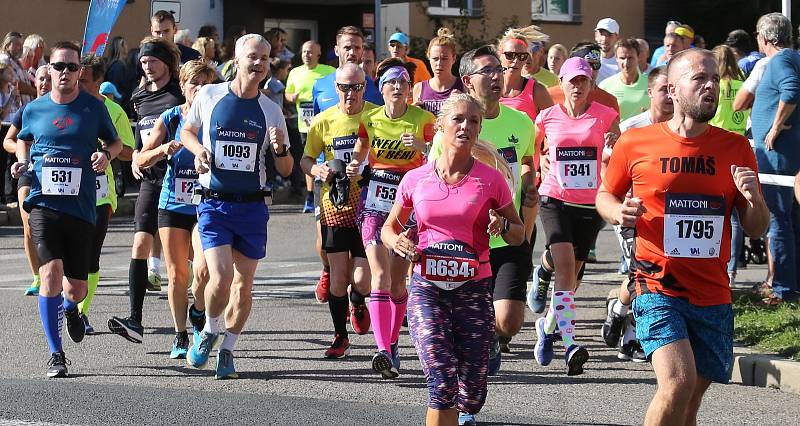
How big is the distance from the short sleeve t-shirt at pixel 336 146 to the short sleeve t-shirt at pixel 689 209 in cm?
376

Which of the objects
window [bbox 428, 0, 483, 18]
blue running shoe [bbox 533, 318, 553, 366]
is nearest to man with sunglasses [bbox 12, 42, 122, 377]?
blue running shoe [bbox 533, 318, 553, 366]

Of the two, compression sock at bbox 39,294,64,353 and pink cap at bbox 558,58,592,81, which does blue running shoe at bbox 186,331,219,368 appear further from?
pink cap at bbox 558,58,592,81

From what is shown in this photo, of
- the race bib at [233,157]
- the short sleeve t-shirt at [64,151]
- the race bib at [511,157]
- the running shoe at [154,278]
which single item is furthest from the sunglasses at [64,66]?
the running shoe at [154,278]

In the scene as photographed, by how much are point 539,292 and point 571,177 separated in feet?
4.18

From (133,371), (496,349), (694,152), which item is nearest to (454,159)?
(694,152)

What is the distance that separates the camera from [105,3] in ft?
55.5

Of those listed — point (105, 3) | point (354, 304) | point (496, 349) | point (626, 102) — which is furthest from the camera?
point (105, 3)

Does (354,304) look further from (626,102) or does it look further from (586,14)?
(586,14)

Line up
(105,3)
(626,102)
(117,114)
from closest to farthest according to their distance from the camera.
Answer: (117,114) → (626,102) → (105,3)

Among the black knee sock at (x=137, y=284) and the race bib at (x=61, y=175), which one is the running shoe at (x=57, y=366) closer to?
the race bib at (x=61, y=175)

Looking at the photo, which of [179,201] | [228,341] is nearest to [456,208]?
[228,341]

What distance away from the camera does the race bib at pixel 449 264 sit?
23.0 ft

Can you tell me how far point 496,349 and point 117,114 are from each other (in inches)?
152

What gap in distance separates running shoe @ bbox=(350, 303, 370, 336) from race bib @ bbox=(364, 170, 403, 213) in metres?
1.07
